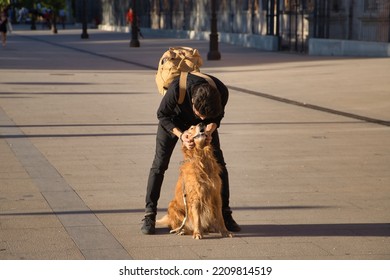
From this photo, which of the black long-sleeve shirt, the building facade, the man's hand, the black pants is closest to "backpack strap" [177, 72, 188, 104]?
the black long-sleeve shirt

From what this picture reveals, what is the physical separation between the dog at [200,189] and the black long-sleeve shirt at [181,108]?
8.1 inches

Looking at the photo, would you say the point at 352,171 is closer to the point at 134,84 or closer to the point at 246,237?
the point at 246,237

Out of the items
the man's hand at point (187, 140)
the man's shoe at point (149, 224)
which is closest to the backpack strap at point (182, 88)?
the man's hand at point (187, 140)

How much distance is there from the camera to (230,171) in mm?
11234

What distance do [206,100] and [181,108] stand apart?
431mm

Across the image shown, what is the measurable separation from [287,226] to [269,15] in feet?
109

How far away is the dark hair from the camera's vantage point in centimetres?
732

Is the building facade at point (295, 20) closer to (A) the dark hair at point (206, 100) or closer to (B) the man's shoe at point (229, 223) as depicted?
(B) the man's shoe at point (229, 223)

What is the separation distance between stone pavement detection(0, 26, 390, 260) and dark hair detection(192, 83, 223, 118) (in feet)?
3.45

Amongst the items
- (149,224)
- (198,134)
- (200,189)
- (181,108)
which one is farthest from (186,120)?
(149,224)

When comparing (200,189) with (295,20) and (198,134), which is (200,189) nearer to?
(198,134)

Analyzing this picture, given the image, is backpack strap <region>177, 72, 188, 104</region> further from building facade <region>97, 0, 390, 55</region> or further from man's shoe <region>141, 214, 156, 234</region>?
building facade <region>97, 0, 390, 55</region>
